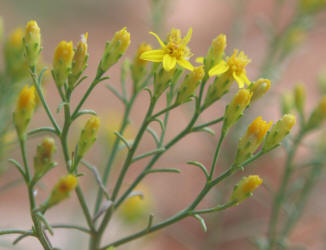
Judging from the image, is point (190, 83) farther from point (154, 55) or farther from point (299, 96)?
point (299, 96)

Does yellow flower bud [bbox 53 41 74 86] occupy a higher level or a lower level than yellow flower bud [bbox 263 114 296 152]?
higher

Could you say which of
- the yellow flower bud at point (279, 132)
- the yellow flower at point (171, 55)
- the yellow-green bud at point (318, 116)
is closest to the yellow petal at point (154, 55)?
the yellow flower at point (171, 55)

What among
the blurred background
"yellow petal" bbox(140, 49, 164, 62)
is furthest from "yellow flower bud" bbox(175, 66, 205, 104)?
the blurred background

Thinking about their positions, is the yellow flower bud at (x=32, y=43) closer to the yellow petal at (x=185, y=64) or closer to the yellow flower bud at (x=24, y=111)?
the yellow flower bud at (x=24, y=111)

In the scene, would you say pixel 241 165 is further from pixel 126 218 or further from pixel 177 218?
pixel 126 218

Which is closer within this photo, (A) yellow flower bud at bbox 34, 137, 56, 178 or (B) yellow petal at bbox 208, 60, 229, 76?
(A) yellow flower bud at bbox 34, 137, 56, 178

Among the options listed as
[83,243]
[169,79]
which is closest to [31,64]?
[169,79]

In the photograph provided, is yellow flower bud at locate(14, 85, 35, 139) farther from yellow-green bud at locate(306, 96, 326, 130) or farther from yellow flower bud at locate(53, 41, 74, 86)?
yellow-green bud at locate(306, 96, 326, 130)
